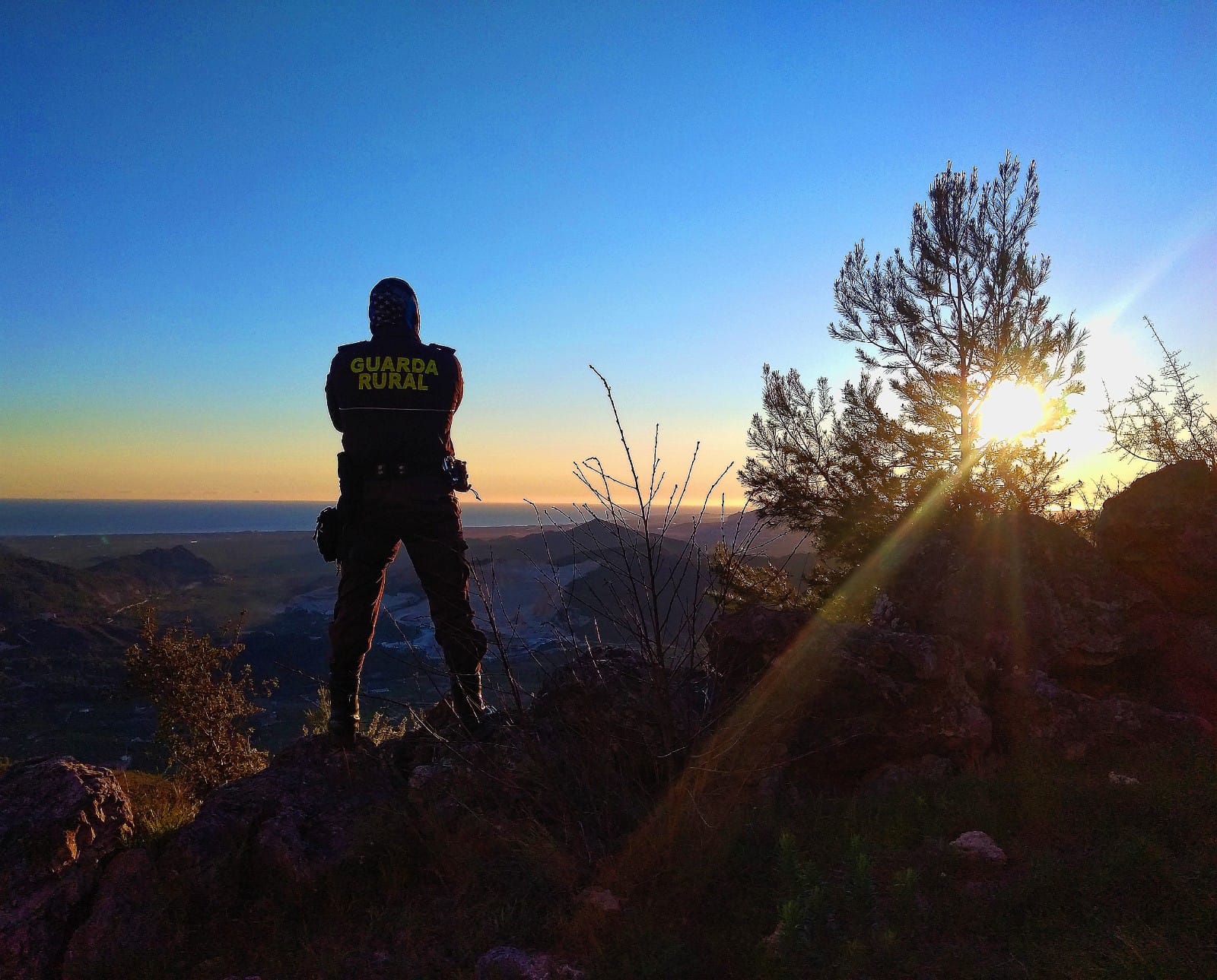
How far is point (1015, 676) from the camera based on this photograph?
492cm

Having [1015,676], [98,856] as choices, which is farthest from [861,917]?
[98,856]

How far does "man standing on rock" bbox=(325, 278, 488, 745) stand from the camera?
13.5ft

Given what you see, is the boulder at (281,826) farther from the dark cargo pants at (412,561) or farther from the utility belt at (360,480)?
the utility belt at (360,480)

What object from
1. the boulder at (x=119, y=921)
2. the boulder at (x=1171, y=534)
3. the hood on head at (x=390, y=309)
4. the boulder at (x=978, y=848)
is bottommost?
the boulder at (x=119, y=921)

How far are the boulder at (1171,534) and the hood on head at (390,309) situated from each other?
574cm

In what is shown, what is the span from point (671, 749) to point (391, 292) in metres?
3.15

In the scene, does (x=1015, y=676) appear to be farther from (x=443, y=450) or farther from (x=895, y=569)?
(x=443, y=450)

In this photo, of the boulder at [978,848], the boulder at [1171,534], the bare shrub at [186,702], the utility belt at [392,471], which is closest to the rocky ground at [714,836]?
the boulder at [978,848]

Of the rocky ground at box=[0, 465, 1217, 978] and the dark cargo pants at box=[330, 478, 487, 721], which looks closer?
the rocky ground at box=[0, 465, 1217, 978]

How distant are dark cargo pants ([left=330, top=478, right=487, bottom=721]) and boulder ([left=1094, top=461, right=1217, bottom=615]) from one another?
522cm

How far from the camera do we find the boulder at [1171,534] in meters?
5.55

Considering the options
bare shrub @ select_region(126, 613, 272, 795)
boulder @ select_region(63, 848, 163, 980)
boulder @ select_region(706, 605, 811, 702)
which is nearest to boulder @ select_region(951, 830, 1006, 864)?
boulder @ select_region(706, 605, 811, 702)

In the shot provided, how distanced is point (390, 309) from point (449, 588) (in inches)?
69.1

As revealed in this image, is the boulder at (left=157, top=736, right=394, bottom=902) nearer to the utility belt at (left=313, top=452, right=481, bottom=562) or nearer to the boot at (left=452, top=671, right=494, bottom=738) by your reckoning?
the boot at (left=452, top=671, right=494, bottom=738)
